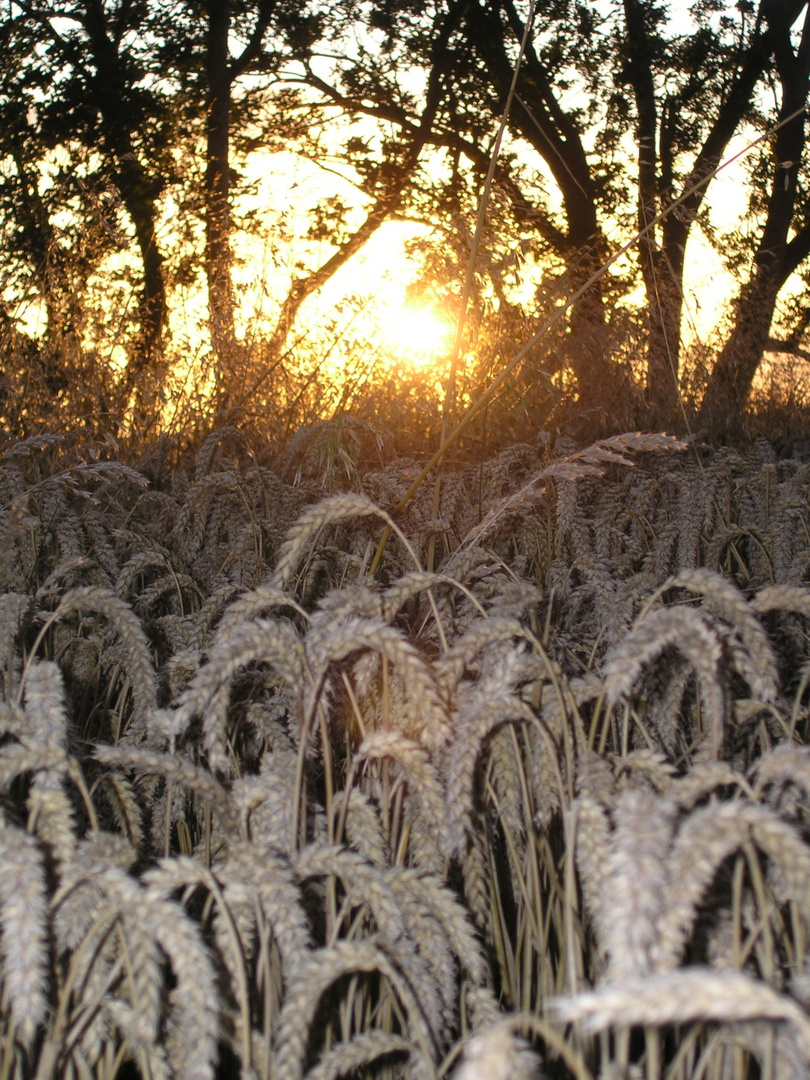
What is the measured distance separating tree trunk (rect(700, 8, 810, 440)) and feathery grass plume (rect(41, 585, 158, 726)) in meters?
0.89

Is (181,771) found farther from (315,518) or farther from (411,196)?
(411,196)

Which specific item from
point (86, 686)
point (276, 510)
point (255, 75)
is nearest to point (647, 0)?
point (255, 75)

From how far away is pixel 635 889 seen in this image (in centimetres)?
52

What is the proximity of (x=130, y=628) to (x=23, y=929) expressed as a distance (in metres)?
0.46

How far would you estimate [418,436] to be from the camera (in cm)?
380

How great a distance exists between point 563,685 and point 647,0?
9947mm

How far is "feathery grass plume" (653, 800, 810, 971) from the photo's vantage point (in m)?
0.56

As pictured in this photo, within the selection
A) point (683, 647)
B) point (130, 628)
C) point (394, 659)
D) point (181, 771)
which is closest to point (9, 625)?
point (130, 628)

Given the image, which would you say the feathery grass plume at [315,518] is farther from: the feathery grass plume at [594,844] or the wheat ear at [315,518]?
the feathery grass plume at [594,844]

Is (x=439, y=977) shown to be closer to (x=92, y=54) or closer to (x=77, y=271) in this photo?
(x=77, y=271)

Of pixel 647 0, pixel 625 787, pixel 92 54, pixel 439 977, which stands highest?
pixel 647 0

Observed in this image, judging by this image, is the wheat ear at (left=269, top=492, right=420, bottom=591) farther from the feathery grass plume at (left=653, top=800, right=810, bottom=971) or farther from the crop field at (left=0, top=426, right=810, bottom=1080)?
the feathery grass plume at (left=653, top=800, right=810, bottom=971)

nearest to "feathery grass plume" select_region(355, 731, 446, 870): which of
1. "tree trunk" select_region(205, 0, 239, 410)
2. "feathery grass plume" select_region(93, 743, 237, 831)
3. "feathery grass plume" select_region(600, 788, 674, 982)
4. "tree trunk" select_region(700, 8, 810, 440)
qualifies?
"feathery grass plume" select_region(93, 743, 237, 831)

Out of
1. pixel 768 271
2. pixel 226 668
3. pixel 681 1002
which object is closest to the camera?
pixel 681 1002
